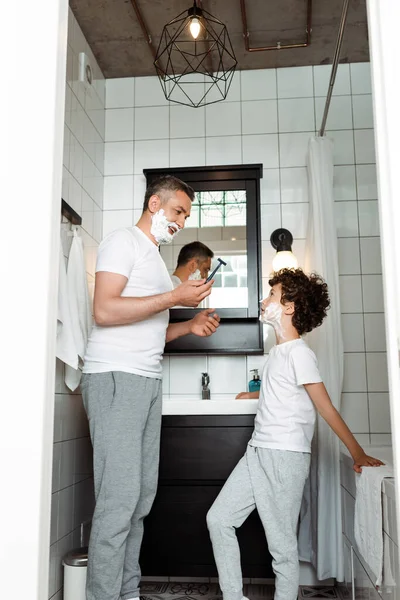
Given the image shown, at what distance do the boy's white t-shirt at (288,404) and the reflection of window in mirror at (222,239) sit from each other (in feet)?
2.80

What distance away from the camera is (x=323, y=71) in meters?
3.04

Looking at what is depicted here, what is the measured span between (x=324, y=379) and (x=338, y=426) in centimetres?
56

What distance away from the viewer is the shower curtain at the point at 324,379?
2.28 m

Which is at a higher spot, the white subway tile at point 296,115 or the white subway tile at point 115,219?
the white subway tile at point 296,115

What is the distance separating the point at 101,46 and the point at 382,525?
2.48 metres

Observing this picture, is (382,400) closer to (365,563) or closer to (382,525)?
(365,563)

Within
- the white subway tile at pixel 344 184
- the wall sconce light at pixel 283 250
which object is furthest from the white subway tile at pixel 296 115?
the wall sconce light at pixel 283 250

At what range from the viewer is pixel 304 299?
6.88 ft

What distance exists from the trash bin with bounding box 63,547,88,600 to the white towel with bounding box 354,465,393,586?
99cm

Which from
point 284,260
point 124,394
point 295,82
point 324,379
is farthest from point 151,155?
point 124,394

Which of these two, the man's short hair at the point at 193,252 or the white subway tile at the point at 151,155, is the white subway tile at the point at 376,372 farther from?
the white subway tile at the point at 151,155

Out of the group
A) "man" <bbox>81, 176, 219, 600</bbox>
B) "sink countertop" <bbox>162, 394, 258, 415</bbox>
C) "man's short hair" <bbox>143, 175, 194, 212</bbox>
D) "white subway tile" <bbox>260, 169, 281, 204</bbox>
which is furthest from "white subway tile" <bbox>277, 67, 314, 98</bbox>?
"sink countertop" <bbox>162, 394, 258, 415</bbox>

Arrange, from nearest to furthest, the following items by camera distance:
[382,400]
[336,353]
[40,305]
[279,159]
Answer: [40,305] → [336,353] → [382,400] → [279,159]

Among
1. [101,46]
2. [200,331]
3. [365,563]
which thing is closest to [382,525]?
[365,563]
